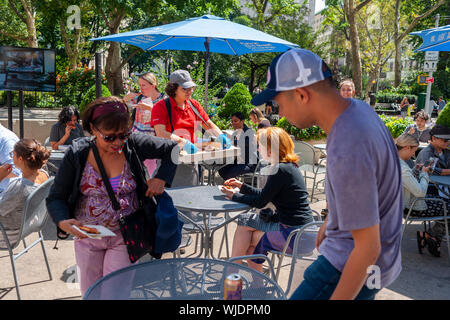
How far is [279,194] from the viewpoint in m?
3.43

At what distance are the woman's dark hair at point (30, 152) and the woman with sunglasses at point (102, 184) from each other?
4.36 ft

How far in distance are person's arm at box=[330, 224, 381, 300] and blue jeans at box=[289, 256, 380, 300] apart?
0.16m

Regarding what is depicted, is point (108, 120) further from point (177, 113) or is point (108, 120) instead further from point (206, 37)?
point (206, 37)

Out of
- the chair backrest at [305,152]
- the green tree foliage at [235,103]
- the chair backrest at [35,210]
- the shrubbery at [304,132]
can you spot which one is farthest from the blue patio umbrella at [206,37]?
the green tree foliage at [235,103]

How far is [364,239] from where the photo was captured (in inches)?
52.2

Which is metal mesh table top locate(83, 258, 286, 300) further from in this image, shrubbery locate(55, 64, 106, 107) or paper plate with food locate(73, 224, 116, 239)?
shrubbery locate(55, 64, 106, 107)

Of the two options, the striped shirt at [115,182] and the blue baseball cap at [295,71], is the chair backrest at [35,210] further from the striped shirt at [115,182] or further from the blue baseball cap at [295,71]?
the blue baseball cap at [295,71]

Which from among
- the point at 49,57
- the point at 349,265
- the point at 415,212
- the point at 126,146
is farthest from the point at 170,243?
the point at 49,57

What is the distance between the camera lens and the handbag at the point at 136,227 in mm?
2367

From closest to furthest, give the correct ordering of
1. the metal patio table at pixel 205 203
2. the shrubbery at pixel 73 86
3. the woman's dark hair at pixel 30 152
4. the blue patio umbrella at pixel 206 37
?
the metal patio table at pixel 205 203, the woman's dark hair at pixel 30 152, the blue patio umbrella at pixel 206 37, the shrubbery at pixel 73 86

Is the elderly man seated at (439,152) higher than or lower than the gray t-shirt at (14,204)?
higher

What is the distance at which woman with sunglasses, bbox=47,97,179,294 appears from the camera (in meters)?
2.31
